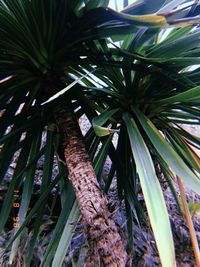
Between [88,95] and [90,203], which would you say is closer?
[90,203]

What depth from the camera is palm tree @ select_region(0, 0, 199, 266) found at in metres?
0.66

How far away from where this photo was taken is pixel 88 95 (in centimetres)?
104

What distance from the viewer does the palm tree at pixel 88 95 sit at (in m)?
0.66

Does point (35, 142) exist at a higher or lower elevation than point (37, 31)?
lower

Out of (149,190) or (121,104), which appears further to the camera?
(121,104)

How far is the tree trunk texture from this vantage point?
0.62m

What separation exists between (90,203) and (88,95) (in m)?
0.46

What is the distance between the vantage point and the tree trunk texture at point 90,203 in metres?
0.62

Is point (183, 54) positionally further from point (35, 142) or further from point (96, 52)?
point (35, 142)

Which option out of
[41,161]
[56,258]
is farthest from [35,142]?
[41,161]

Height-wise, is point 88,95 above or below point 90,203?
above

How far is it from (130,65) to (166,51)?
12cm

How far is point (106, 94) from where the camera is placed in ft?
3.24

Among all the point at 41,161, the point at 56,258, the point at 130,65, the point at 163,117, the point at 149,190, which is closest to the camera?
the point at 149,190
